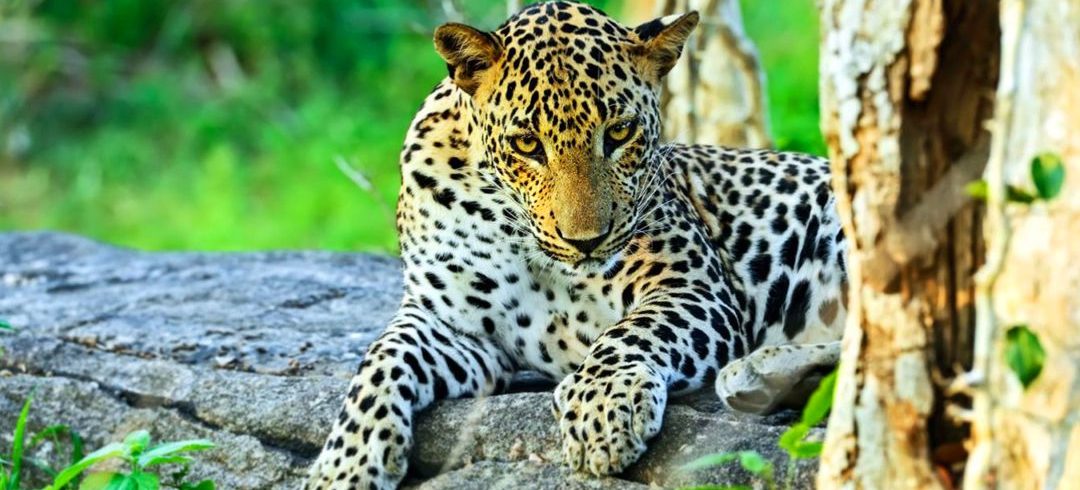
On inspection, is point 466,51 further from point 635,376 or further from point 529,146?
point 635,376

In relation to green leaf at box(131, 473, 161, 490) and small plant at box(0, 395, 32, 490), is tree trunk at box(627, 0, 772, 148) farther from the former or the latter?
green leaf at box(131, 473, 161, 490)

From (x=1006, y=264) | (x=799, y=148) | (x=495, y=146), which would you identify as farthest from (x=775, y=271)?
(x=1006, y=264)

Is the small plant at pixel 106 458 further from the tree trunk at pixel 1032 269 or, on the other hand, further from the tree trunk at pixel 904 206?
the tree trunk at pixel 1032 269

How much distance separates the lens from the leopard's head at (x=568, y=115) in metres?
6.56

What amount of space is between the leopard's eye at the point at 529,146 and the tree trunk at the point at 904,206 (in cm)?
244

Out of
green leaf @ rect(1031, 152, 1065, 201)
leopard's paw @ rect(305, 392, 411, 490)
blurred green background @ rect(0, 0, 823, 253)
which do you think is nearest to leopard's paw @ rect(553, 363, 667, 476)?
leopard's paw @ rect(305, 392, 411, 490)

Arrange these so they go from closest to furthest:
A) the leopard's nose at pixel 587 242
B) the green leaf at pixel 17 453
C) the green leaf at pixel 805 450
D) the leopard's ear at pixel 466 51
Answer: the green leaf at pixel 805 450 → the leopard's nose at pixel 587 242 → the leopard's ear at pixel 466 51 → the green leaf at pixel 17 453

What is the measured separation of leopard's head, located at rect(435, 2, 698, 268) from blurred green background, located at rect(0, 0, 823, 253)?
9.66m

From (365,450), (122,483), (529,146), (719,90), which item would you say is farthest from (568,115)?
(719,90)

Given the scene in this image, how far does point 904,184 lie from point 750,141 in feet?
22.4

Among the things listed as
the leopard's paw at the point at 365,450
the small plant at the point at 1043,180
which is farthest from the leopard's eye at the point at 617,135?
the small plant at the point at 1043,180

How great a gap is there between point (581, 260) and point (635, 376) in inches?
22.4

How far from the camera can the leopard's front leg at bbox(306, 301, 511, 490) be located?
6438 millimetres

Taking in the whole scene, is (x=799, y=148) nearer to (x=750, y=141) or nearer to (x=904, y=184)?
(x=750, y=141)
